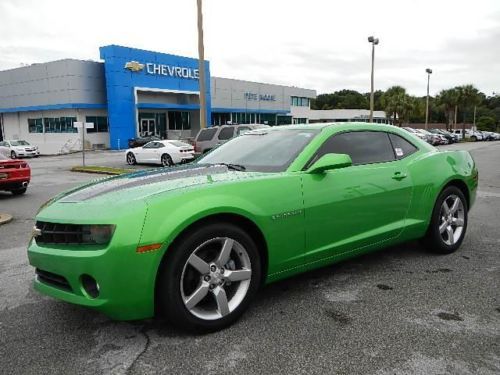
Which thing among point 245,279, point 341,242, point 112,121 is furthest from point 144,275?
point 112,121

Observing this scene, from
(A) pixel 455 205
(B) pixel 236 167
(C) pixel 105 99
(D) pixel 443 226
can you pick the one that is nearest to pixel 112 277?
(B) pixel 236 167

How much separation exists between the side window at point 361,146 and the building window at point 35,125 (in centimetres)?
4173

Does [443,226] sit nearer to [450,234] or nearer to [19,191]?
[450,234]

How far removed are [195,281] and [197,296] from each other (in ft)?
0.40

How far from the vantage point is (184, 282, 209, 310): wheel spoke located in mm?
2938

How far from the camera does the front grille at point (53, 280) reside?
9.50ft

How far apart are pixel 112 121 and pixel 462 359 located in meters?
38.1

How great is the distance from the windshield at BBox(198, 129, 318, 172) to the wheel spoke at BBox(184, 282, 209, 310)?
3.65 ft

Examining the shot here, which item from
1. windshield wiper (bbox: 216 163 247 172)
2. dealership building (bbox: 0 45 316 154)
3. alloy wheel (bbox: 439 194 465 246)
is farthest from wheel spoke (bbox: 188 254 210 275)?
dealership building (bbox: 0 45 316 154)

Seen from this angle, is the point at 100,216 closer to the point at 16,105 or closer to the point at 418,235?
the point at 418,235

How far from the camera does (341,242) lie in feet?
12.3

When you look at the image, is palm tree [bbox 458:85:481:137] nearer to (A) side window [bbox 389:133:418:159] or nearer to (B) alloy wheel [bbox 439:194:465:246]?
(B) alloy wheel [bbox 439:194:465:246]

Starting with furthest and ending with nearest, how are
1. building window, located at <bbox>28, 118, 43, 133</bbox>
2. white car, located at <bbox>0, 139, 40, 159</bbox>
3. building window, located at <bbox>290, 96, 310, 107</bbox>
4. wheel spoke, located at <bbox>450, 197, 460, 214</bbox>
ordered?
1. building window, located at <bbox>290, 96, 310, 107</bbox>
2. building window, located at <bbox>28, 118, 43, 133</bbox>
3. white car, located at <bbox>0, 139, 40, 159</bbox>
4. wheel spoke, located at <bbox>450, 197, 460, 214</bbox>

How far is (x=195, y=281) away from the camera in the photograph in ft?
10.0
